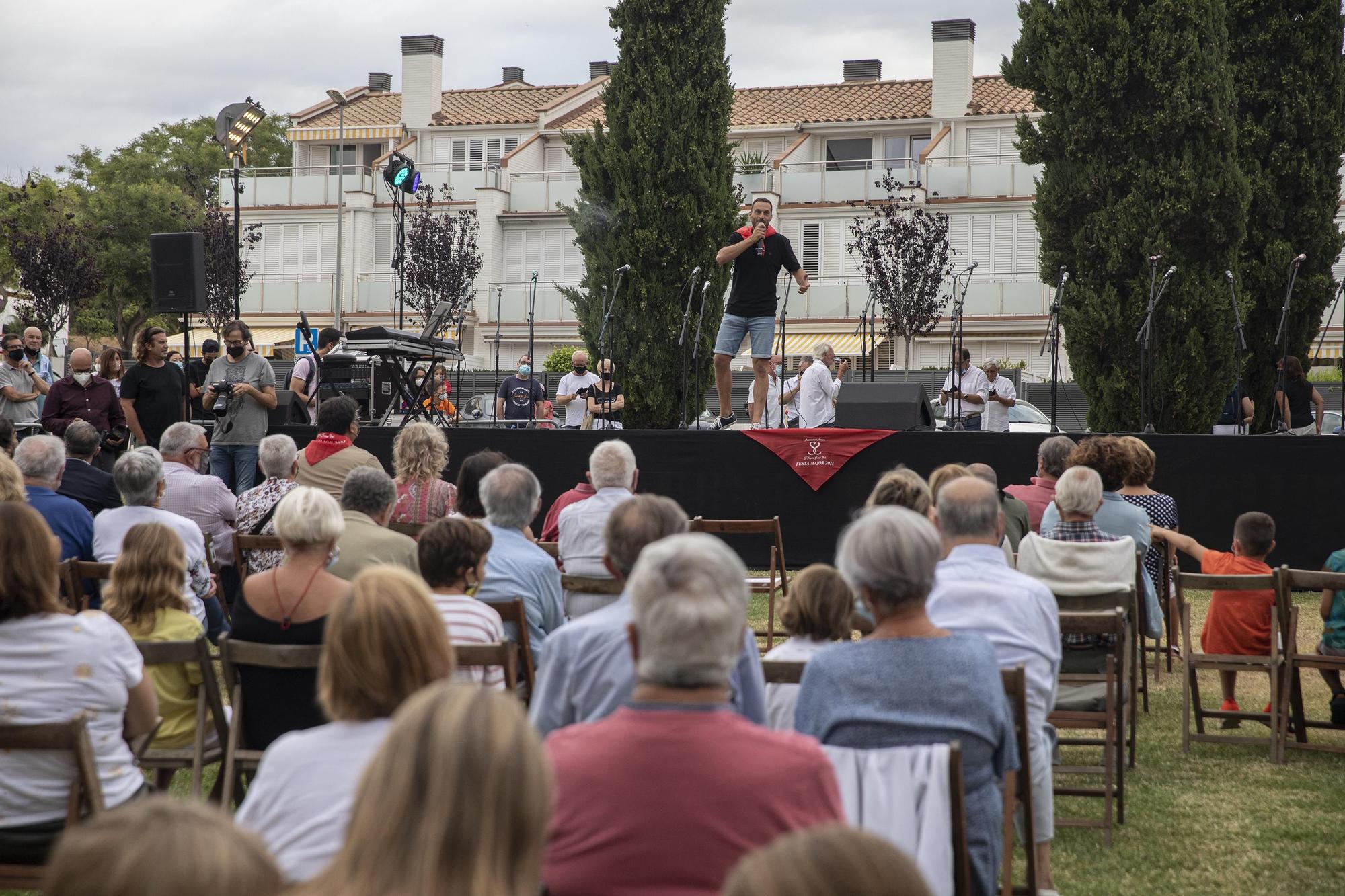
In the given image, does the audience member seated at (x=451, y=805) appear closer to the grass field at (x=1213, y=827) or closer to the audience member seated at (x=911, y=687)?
the audience member seated at (x=911, y=687)

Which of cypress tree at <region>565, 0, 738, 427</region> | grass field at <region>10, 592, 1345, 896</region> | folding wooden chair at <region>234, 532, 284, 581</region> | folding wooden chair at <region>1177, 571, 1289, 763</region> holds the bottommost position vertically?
grass field at <region>10, 592, 1345, 896</region>

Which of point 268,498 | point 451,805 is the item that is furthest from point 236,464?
point 451,805

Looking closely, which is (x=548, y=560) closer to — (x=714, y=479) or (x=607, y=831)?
(x=607, y=831)

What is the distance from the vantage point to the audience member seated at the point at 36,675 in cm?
328

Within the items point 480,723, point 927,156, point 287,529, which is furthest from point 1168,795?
point 927,156

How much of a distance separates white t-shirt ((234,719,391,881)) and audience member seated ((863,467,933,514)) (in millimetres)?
2741

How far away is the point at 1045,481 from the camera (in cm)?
687

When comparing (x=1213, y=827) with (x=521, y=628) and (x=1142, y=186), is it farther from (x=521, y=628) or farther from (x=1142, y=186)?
(x=1142, y=186)

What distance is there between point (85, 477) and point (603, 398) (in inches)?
257

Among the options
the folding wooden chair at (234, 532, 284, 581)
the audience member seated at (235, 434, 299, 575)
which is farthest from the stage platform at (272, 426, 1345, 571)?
the folding wooden chair at (234, 532, 284, 581)

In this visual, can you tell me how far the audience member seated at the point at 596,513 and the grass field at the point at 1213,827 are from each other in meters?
1.65

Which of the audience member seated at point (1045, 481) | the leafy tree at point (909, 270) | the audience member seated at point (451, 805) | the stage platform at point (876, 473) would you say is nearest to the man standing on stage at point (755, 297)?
the stage platform at point (876, 473)

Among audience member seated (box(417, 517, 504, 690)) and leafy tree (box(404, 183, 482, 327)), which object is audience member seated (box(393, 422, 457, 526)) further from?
leafy tree (box(404, 183, 482, 327))

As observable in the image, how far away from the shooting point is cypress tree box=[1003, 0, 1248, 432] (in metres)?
13.1
